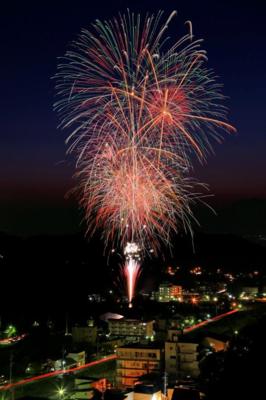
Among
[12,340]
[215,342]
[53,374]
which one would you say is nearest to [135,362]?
[53,374]

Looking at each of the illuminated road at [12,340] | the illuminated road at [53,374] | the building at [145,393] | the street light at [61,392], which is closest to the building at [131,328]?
the illuminated road at [53,374]

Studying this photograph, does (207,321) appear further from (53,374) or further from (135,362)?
(53,374)

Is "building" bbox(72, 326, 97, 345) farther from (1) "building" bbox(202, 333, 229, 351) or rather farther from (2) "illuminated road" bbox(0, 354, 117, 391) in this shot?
(1) "building" bbox(202, 333, 229, 351)

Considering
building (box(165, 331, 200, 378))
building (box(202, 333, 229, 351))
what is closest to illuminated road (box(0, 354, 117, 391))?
building (box(165, 331, 200, 378))

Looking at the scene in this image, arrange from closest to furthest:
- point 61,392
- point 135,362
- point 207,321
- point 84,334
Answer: point 61,392, point 135,362, point 84,334, point 207,321

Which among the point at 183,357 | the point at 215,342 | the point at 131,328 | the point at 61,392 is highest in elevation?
the point at 131,328

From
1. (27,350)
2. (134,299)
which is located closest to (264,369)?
(27,350)
